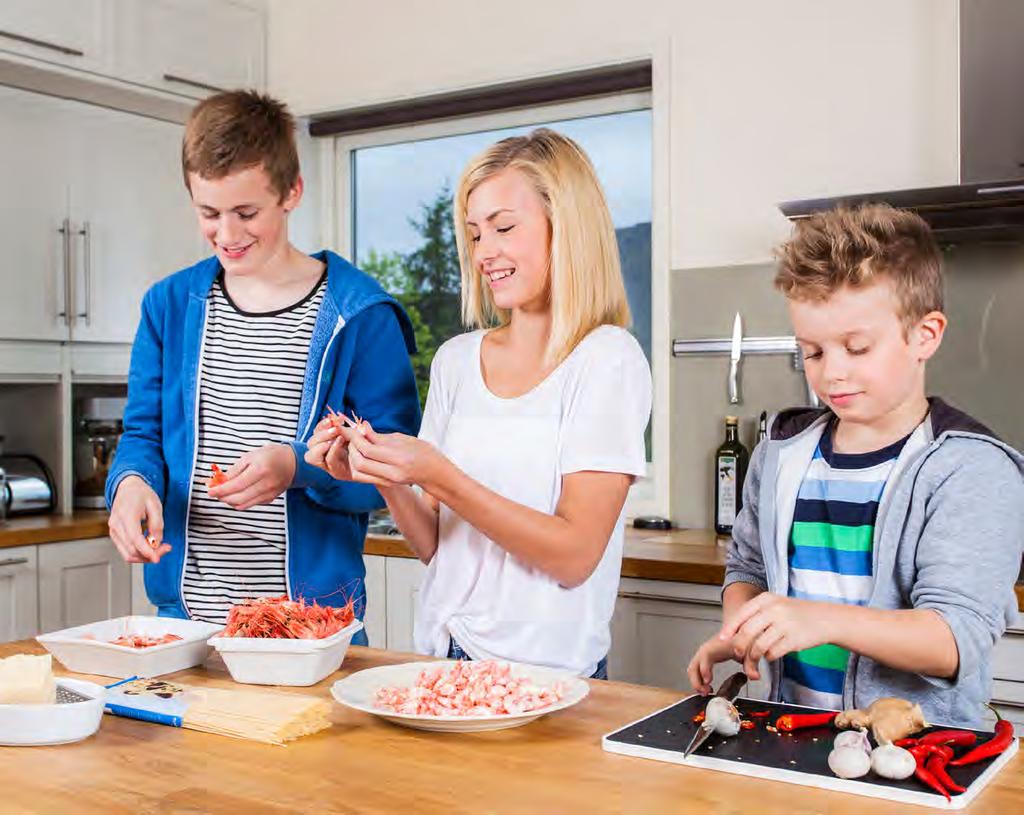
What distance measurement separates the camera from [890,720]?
1.14m

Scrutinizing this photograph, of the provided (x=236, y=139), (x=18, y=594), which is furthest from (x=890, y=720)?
(x=18, y=594)

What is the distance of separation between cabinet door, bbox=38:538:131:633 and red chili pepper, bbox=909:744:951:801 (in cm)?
272

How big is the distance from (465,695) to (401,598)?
6.31ft

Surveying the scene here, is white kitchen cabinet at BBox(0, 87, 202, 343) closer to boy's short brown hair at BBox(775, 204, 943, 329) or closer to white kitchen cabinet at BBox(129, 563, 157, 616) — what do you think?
white kitchen cabinet at BBox(129, 563, 157, 616)

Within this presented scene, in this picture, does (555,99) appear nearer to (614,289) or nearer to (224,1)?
(224,1)

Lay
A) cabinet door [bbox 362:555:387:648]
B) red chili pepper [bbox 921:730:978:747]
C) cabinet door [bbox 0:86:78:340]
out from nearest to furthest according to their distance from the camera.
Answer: red chili pepper [bbox 921:730:978:747], cabinet door [bbox 362:555:387:648], cabinet door [bbox 0:86:78:340]

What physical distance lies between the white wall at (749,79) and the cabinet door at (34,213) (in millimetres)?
1101

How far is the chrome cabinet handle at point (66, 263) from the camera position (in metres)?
3.57

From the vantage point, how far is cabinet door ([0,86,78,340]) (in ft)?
11.2

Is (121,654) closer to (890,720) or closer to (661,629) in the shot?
(890,720)

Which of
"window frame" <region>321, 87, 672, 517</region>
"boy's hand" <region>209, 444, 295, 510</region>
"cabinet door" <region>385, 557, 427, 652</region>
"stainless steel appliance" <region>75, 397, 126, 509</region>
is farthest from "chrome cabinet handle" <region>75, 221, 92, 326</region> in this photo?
"boy's hand" <region>209, 444, 295, 510</region>

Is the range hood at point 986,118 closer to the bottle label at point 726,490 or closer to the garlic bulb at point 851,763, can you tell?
the bottle label at point 726,490

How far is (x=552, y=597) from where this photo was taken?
5.36 feet

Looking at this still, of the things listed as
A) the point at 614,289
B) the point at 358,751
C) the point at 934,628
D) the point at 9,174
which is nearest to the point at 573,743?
the point at 358,751
